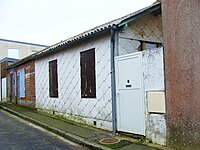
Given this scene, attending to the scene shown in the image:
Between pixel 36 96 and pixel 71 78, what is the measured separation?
187 inches

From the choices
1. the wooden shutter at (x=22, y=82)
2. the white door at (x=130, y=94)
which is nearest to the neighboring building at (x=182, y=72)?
the white door at (x=130, y=94)

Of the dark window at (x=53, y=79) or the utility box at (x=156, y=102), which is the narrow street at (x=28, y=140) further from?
the dark window at (x=53, y=79)

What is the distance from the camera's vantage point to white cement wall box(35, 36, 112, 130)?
8.13 metres

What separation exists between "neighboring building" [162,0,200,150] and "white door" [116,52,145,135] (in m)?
1.00

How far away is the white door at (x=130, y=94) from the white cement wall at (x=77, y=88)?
57cm

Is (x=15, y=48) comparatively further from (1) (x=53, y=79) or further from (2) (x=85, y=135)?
(2) (x=85, y=135)

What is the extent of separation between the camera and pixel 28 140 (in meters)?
7.40

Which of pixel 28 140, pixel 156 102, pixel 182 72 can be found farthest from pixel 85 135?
pixel 182 72

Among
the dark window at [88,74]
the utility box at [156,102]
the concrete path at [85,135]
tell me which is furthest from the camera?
the dark window at [88,74]

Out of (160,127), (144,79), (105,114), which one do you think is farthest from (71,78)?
(160,127)

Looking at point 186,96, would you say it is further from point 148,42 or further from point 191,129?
point 148,42

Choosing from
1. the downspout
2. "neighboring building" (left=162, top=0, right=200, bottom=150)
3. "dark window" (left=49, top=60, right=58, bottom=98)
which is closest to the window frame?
"dark window" (left=49, top=60, right=58, bottom=98)

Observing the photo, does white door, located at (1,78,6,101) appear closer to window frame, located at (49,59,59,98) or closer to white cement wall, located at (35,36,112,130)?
white cement wall, located at (35,36,112,130)

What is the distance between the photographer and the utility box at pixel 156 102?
606 cm
